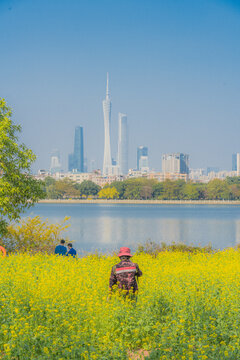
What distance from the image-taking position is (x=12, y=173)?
626 inches

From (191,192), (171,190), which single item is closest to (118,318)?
(191,192)

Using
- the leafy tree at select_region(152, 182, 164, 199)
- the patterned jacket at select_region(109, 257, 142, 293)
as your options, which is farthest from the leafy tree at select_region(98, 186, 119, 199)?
the patterned jacket at select_region(109, 257, 142, 293)

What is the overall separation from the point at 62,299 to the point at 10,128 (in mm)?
9751

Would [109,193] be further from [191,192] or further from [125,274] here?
[125,274]

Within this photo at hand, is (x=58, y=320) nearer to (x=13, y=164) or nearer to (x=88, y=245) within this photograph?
(x=13, y=164)

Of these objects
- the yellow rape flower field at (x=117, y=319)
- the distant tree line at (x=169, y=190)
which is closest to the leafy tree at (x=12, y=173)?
the yellow rape flower field at (x=117, y=319)

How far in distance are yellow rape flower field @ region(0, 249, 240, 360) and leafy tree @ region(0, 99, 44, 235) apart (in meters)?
5.89

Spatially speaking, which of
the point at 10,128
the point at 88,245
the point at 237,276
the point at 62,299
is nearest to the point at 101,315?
the point at 62,299

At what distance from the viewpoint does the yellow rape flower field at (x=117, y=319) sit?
5.98m

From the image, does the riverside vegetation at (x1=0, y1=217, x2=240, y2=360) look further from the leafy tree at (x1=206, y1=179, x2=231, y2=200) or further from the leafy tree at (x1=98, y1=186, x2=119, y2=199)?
the leafy tree at (x1=98, y1=186, x2=119, y2=199)

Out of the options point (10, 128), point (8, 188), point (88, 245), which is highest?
point (10, 128)

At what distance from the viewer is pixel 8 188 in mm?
15680

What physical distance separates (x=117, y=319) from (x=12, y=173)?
32.0 feet

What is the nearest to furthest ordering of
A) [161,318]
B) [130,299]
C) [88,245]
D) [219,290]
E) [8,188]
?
1. [161,318]
2. [130,299]
3. [219,290]
4. [8,188]
5. [88,245]
